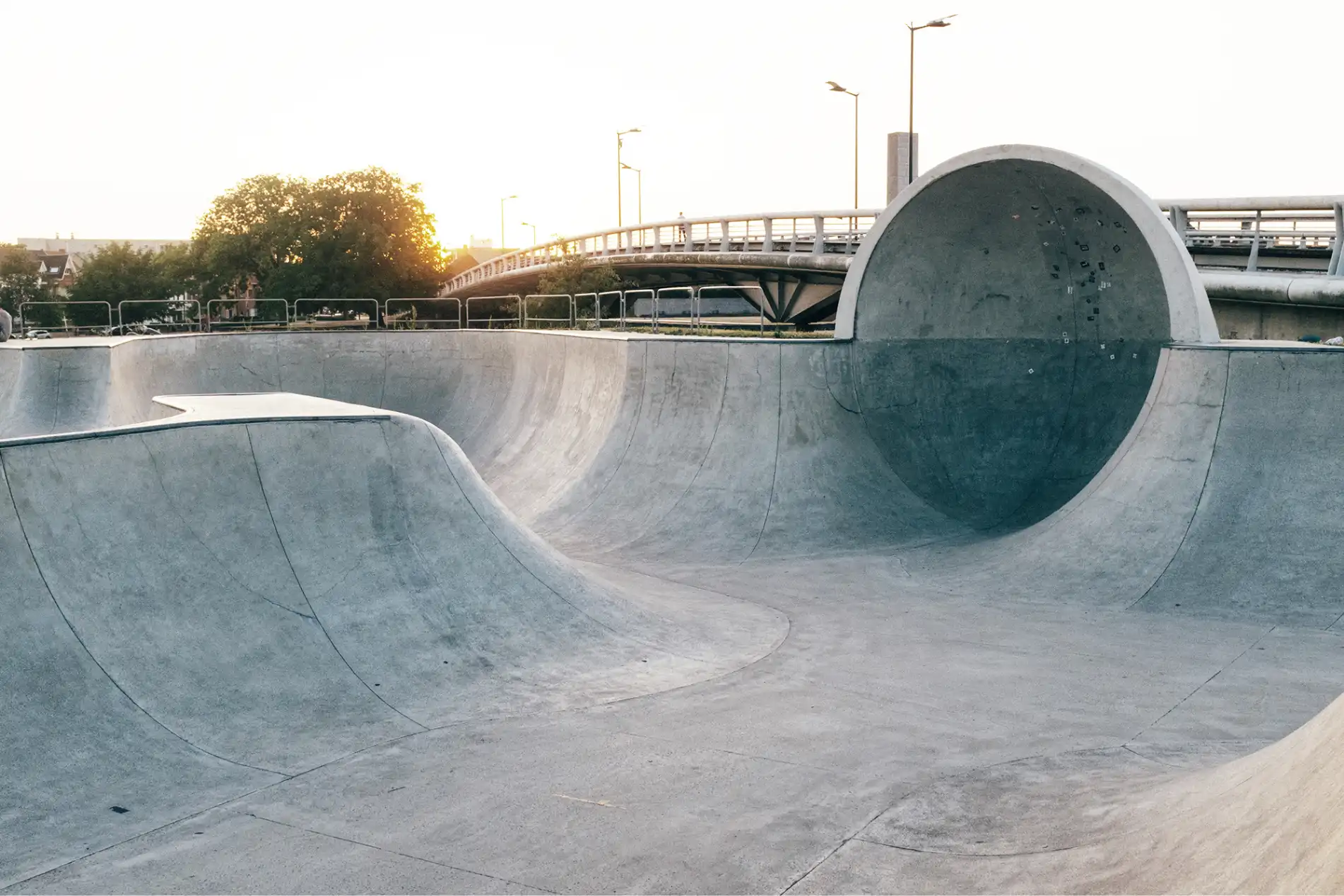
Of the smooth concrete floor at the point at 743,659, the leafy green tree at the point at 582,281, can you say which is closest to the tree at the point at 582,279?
the leafy green tree at the point at 582,281

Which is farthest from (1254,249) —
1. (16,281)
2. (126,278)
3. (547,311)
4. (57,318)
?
(16,281)

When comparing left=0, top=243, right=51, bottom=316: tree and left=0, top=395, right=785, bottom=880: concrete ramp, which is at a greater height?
left=0, top=243, right=51, bottom=316: tree

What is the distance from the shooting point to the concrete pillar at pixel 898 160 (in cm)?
3288

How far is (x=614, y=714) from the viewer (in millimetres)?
9883

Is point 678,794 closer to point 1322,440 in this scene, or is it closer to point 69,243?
point 1322,440

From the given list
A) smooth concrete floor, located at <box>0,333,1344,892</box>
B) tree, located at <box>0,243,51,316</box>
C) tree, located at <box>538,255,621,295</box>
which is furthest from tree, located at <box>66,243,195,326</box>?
smooth concrete floor, located at <box>0,333,1344,892</box>

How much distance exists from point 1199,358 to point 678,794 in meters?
9.56

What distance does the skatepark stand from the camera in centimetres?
709

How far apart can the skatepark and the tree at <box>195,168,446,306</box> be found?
48.0 m

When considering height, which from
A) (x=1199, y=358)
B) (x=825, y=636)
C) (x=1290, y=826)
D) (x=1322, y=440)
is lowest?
(x=825, y=636)

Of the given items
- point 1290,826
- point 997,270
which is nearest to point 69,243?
point 997,270

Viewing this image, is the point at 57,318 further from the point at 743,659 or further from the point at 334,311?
the point at 743,659

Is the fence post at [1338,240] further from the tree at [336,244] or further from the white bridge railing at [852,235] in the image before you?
the tree at [336,244]

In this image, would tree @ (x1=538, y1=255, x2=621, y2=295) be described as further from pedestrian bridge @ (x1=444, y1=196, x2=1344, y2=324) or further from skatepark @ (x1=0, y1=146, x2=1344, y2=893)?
skatepark @ (x1=0, y1=146, x2=1344, y2=893)
